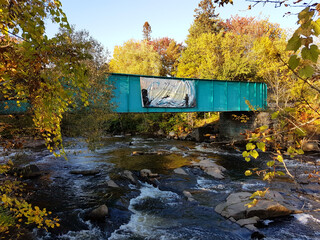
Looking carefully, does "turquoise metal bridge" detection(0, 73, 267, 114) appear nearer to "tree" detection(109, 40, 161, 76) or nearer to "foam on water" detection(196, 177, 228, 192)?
Result: "foam on water" detection(196, 177, 228, 192)

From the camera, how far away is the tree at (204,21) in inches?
1569

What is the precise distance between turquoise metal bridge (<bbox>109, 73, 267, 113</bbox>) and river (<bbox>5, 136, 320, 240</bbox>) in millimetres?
3952

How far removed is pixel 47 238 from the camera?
6297 millimetres

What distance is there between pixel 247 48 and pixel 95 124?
23.3 metres

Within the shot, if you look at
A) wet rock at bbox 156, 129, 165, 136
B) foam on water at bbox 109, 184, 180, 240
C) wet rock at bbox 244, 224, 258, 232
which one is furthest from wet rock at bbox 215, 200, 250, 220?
wet rock at bbox 156, 129, 165, 136

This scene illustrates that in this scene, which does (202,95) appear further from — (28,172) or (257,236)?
(257,236)

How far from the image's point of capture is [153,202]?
8.95 metres

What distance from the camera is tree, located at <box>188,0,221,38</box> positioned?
39.8 m

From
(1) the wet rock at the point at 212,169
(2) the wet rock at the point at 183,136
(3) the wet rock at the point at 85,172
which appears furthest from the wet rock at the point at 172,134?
(3) the wet rock at the point at 85,172

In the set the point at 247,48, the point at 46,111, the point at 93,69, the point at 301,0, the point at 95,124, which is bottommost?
the point at 95,124

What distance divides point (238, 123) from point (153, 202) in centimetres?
1736

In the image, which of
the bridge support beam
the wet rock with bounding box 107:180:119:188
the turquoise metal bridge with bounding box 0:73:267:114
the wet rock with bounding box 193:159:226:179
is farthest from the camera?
the bridge support beam

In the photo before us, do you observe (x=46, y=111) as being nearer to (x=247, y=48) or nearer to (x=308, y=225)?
(x=308, y=225)

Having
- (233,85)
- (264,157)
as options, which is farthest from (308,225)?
(233,85)
